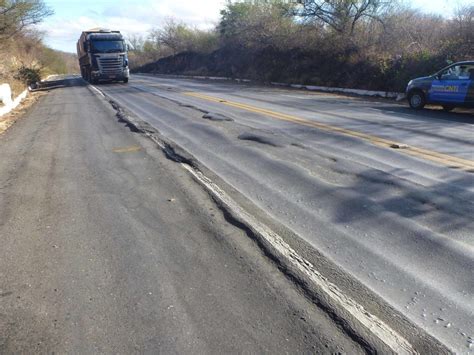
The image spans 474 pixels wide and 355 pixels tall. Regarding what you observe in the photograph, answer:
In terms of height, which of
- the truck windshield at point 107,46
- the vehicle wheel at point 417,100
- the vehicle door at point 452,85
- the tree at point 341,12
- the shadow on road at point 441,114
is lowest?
the shadow on road at point 441,114

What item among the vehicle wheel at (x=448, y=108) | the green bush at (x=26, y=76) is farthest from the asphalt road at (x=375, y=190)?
the green bush at (x=26, y=76)

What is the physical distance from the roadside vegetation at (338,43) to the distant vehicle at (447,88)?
501 centimetres

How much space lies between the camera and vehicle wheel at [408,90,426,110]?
1584 centimetres

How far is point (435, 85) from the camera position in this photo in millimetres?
15336

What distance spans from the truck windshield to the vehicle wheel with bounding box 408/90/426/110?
73.2 feet

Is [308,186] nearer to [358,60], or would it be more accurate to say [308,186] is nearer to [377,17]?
[358,60]

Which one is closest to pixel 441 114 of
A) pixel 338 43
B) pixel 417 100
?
pixel 417 100

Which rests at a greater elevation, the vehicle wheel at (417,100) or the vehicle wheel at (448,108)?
the vehicle wheel at (417,100)

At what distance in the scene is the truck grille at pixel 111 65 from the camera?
31102 mm

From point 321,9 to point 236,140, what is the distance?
81.4ft

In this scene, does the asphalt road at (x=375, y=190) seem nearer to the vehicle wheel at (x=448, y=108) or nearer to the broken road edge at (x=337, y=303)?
the broken road edge at (x=337, y=303)

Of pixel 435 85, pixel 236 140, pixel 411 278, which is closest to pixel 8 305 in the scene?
pixel 411 278

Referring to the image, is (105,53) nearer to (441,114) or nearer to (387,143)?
(441,114)

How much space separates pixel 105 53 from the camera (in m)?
31.0
